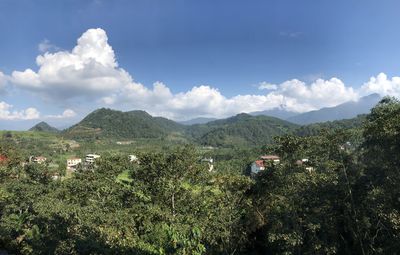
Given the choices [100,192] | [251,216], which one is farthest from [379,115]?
[100,192]

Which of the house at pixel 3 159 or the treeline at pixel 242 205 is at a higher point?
the house at pixel 3 159

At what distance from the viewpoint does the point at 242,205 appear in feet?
65.4

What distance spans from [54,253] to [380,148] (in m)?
13.4

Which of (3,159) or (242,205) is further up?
(3,159)

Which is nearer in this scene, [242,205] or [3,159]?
[242,205]

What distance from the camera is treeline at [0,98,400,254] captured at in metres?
12.5

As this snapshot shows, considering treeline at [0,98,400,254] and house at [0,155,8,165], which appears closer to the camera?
treeline at [0,98,400,254]

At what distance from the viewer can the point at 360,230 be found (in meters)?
14.5

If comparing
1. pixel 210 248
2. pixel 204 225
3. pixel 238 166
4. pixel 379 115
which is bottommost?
pixel 238 166

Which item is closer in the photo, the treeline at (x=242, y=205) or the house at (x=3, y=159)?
the treeline at (x=242, y=205)

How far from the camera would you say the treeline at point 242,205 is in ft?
40.9

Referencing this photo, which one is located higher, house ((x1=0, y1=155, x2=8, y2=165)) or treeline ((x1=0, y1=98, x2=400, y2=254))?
house ((x1=0, y1=155, x2=8, y2=165))

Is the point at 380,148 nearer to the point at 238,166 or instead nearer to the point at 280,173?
the point at 280,173

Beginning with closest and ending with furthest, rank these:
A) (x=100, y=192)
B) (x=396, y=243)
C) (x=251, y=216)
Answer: (x=396, y=243) → (x=251, y=216) → (x=100, y=192)
